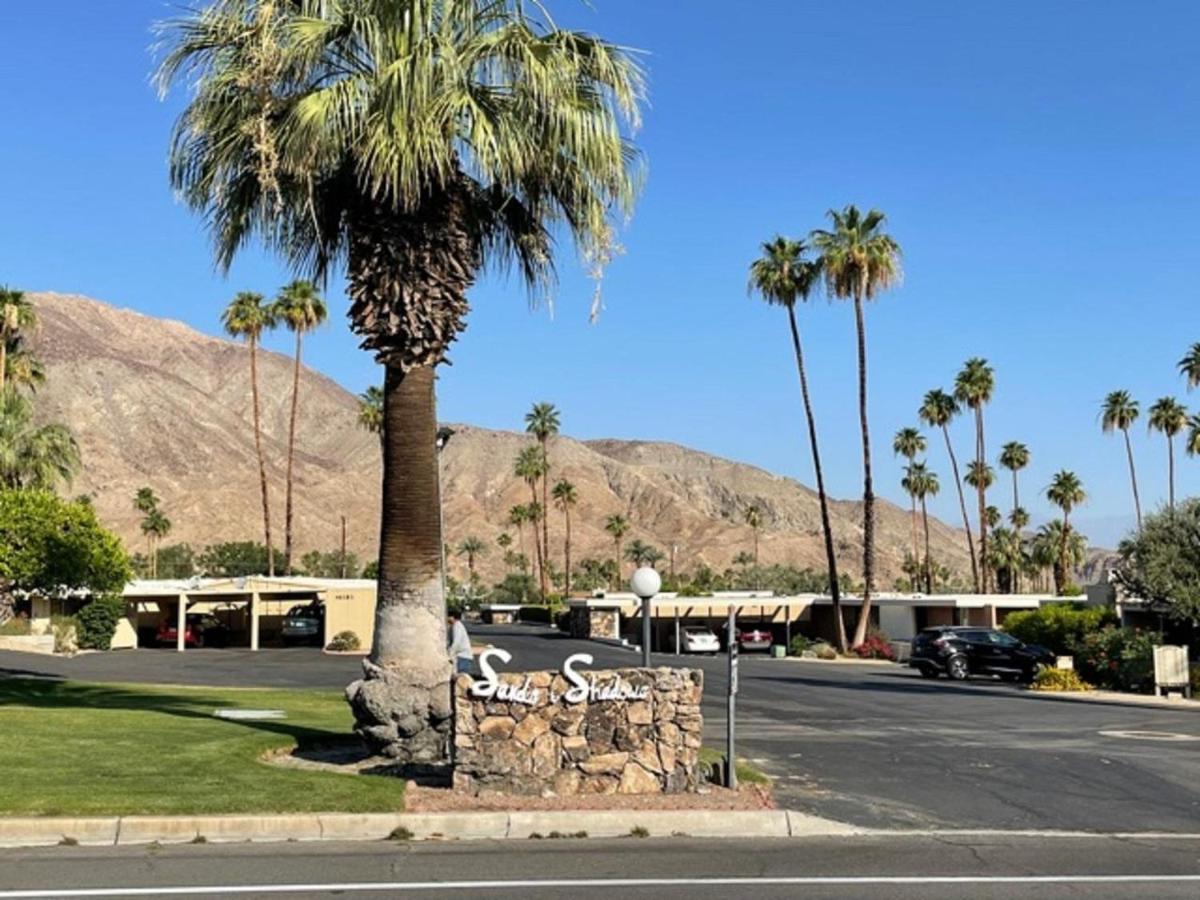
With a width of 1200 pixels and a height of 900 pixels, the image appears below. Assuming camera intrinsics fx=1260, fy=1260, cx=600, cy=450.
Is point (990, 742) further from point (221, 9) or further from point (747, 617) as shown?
point (747, 617)

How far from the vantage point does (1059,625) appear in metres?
41.0

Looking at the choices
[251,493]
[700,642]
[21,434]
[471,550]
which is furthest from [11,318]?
[251,493]

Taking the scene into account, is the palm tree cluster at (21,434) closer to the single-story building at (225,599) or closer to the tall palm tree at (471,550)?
the single-story building at (225,599)

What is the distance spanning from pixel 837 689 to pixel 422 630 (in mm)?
20957

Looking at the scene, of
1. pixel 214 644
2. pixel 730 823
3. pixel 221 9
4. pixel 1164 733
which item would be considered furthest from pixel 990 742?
pixel 214 644

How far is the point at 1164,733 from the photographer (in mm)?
22016

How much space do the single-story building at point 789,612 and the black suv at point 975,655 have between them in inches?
734

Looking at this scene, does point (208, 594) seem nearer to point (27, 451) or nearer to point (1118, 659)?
point (27, 451)

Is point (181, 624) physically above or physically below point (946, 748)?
above

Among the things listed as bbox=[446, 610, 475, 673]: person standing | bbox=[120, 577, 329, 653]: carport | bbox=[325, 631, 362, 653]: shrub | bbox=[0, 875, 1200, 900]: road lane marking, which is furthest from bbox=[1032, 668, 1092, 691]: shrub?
bbox=[120, 577, 329, 653]: carport

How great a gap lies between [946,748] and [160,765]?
11.3m

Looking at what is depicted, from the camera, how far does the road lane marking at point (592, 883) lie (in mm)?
8617

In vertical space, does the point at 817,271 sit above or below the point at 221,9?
above

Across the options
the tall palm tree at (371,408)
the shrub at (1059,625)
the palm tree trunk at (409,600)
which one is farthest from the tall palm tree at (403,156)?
the tall palm tree at (371,408)
